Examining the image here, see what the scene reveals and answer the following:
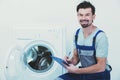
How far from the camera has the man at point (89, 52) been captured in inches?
85.5

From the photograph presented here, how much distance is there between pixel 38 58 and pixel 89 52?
72 cm

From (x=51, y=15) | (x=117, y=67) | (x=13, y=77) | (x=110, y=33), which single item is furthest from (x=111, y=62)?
(x=13, y=77)

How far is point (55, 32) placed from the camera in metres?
2.74

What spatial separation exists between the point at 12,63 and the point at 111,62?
1131 millimetres

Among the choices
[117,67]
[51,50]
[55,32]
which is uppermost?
[55,32]

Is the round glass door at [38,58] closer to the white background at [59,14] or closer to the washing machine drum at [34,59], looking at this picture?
the washing machine drum at [34,59]

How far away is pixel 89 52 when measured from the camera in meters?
2.24

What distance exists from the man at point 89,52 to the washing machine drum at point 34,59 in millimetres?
448

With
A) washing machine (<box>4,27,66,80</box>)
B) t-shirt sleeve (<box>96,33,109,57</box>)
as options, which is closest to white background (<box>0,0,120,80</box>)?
washing machine (<box>4,27,66,80</box>)

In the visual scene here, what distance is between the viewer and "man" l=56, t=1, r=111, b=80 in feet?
7.13

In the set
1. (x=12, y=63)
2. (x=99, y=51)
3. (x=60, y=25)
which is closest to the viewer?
(x=99, y=51)

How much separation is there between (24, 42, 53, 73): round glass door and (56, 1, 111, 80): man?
0.45 m

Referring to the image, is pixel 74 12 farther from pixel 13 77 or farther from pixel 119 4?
pixel 13 77

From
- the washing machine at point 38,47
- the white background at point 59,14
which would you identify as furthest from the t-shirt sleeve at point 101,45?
the white background at point 59,14
